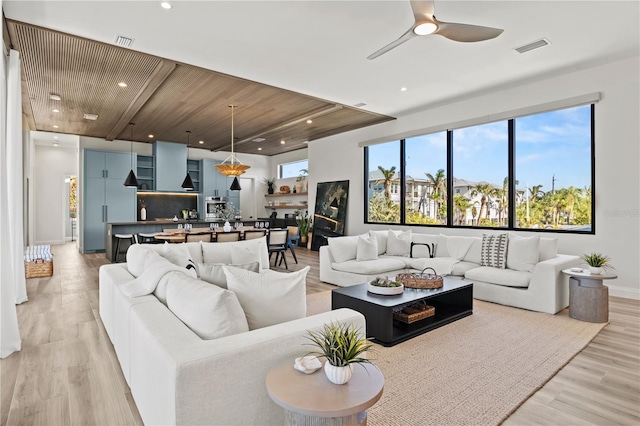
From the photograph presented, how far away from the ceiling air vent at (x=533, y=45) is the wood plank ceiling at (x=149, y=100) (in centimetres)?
305

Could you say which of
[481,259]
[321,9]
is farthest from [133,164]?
[481,259]

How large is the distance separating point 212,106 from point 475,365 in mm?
5854

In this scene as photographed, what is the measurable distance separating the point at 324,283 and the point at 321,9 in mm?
3684

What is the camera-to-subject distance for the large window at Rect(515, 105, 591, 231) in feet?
16.6

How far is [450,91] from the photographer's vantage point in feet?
19.2

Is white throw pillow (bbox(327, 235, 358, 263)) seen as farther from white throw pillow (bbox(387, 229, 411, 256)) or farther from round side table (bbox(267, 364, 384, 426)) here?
round side table (bbox(267, 364, 384, 426))

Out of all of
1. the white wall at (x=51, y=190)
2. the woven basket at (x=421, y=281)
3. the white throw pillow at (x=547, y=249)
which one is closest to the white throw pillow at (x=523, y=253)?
the white throw pillow at (x=547, y=249)

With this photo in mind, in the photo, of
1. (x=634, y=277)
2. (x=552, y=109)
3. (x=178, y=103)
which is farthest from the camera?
(x=178, y=103)

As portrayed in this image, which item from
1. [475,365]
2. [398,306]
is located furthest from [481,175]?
[475,365]

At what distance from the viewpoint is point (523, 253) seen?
4402 millimetres

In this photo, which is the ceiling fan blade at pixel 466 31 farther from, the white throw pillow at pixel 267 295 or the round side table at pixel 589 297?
the round side table at pixel 589 297

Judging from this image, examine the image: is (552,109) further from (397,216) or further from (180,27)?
(180,27)

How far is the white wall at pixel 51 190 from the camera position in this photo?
1069cm

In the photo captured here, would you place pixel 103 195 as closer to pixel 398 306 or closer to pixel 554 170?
pixel 398 306
